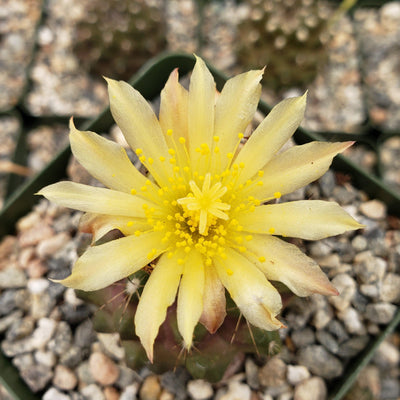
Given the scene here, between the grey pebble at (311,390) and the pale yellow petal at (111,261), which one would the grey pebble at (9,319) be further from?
the grey pebble at (311,390)

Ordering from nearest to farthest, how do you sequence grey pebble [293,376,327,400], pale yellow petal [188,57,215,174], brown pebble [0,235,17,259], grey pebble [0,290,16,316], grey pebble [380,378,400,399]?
pale yellow petal [188,57,215,174]
grey pebble [293,376,327,400]
grey pebble [0,290,16,316]
brown pebble [0,235,17,259]
grey pebble [380,378,400,399]

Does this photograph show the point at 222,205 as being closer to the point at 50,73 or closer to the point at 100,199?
the point at 100,199

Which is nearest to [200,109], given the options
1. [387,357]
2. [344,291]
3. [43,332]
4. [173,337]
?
[173,337]

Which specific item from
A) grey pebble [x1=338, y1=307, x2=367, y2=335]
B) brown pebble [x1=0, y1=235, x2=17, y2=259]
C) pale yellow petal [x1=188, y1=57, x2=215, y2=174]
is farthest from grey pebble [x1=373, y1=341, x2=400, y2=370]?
brown pebble [x1=0, y1=235, x2=17, y2=259]

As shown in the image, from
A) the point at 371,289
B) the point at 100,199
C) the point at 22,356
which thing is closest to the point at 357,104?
the point at 371,289

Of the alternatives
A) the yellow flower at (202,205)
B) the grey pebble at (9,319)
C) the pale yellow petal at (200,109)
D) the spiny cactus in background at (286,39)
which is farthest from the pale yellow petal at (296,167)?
the spiny cactus in background at (286,39)

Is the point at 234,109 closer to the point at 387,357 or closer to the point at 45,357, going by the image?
the point at 45,357

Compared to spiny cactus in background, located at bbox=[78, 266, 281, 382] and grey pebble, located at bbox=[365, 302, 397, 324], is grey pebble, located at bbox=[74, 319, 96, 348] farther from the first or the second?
grey pebble, located at bbox=[365, 302, 397, 324]
